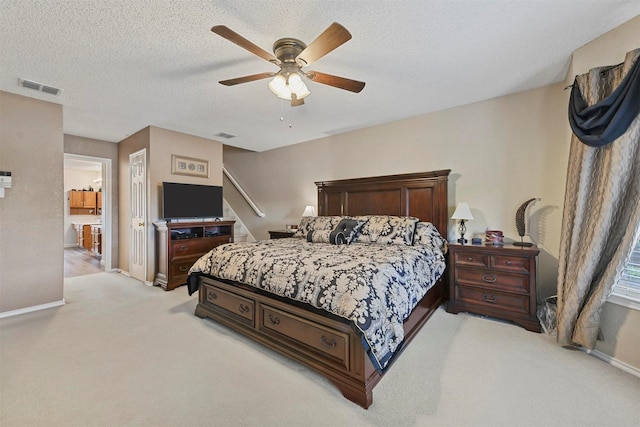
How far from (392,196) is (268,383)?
298 centimetres

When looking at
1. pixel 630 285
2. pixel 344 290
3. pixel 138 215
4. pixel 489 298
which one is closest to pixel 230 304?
pixel 344 290

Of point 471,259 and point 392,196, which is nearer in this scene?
point 471,259

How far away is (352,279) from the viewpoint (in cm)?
183

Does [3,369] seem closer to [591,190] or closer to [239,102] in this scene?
[239,102]

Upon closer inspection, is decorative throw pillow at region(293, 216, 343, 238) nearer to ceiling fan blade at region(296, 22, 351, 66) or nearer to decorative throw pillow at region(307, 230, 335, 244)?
decorative throw pillow at region(307, 230, 335, 244)

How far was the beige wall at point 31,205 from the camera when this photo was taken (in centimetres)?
306

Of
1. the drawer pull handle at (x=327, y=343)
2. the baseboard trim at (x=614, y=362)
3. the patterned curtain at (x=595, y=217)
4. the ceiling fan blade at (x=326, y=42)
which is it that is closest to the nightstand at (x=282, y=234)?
the drawer pull handle at (x=327, y=343)

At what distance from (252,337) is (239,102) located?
2801 millimetres

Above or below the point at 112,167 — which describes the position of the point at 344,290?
below

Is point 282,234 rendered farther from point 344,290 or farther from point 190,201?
point 344,290

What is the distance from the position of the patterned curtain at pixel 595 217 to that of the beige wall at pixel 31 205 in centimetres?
567

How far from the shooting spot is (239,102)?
3385 mm

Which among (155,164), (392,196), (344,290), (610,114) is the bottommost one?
(344,290)

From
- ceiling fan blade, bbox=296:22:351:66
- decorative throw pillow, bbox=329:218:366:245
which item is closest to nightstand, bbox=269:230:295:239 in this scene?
decorative throw pillow, bbox=329:218:366:245
